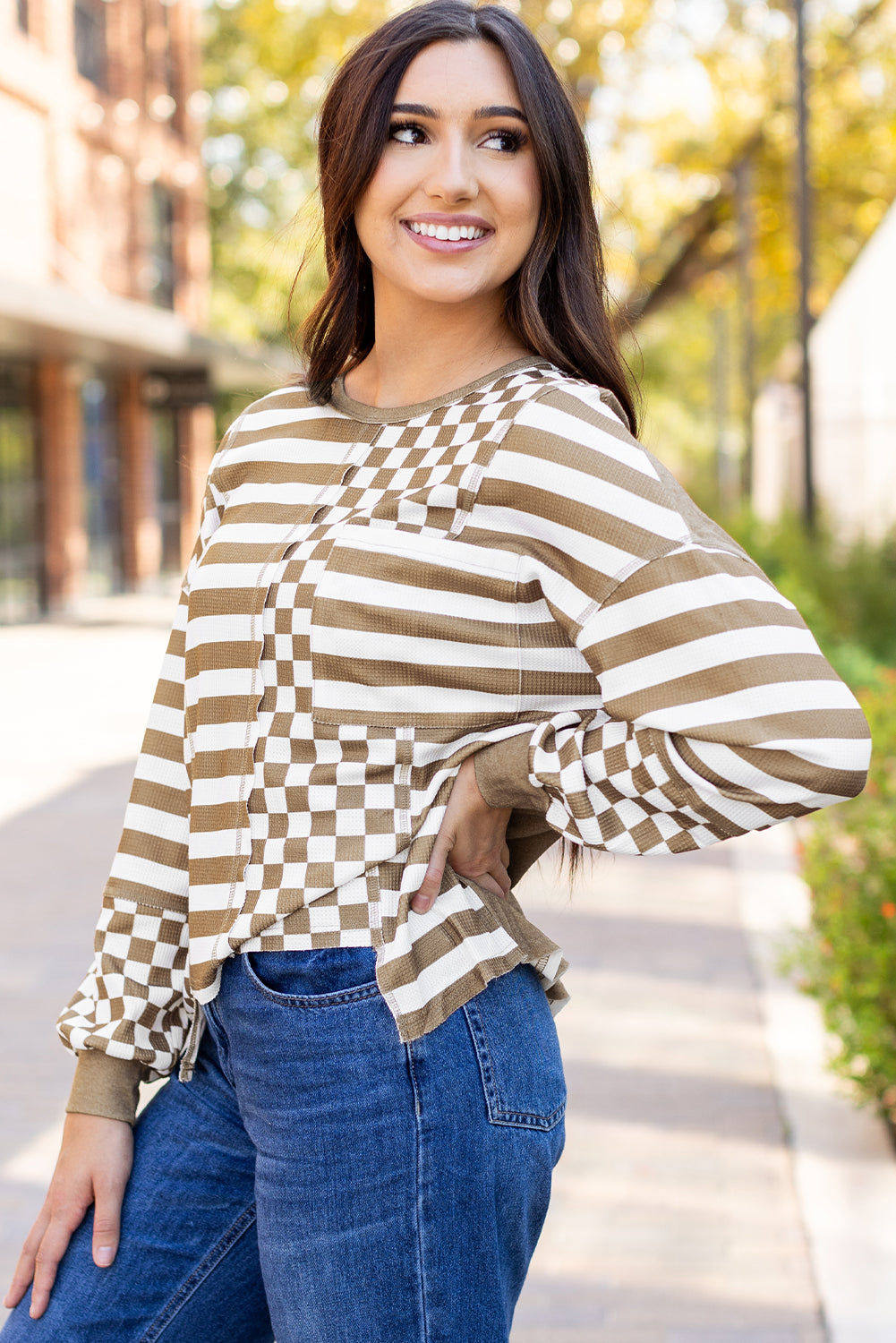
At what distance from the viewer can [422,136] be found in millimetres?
1731

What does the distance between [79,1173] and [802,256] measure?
12497 millimetres

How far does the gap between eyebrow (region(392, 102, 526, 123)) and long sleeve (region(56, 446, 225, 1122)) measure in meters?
0.46

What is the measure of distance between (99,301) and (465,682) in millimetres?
17985

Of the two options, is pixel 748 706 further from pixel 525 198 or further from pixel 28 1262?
pixel 28 1262

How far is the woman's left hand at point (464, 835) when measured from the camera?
1.55 metres

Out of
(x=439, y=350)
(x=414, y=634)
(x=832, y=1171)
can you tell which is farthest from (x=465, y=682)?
(x=832, y=1171)

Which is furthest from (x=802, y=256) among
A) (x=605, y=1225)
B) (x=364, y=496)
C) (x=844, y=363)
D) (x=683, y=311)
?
(x=683, y=311)

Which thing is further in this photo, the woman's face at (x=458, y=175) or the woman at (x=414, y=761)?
the woman's face at (x=458, y=175)

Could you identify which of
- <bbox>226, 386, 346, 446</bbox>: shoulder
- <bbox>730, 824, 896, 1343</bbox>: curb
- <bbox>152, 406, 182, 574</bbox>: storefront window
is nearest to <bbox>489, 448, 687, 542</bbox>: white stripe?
<bbox>226, 386, 346, 446</bbox>: shoulder

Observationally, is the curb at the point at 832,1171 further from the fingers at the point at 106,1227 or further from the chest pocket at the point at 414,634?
the chest pocket at the point at 414,634

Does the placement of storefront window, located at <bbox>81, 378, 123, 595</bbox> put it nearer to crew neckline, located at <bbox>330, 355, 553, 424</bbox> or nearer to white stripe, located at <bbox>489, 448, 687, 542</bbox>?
crew neckline, located at <bbox>330, 355, 553, 424</bbox>

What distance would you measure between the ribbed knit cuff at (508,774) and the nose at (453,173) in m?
0.61

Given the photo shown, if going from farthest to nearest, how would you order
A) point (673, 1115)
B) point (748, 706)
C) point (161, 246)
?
point (161, 246), point (673, 1115), point (748, 706)

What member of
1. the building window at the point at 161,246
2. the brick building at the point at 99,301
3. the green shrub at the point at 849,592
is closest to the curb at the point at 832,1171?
the green shrub at the point at 849,592
